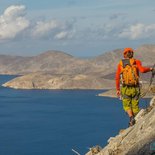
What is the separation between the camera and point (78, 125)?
403 ft

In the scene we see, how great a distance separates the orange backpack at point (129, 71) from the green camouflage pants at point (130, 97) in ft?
1.12

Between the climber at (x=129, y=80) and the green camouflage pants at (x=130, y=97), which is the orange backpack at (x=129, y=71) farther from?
the green camouflage pants at (x=130, y=97)

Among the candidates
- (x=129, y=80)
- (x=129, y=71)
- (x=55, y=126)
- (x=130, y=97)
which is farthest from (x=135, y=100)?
(x=55, y=126)

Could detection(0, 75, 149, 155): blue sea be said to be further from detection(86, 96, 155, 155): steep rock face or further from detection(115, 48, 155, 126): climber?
detection(86, 96, 155, 155): steep rock face

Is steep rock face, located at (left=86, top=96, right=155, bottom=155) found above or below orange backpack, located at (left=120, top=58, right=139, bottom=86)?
below

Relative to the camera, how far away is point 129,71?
36.0 feet

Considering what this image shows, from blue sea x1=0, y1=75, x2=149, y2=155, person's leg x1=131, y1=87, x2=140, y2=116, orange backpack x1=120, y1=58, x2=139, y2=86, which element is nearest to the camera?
orange backpack x1=120, y1=58, x2=139, y2=86

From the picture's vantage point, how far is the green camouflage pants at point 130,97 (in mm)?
11480

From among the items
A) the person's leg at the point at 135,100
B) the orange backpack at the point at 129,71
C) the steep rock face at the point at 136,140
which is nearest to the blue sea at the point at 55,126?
the person's leg at the point at 135,100

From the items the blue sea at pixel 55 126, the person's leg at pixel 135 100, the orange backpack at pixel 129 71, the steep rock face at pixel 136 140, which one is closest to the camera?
the steep rock face at pixel 136 140

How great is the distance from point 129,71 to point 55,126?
114616 mm

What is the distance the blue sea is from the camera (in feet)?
301

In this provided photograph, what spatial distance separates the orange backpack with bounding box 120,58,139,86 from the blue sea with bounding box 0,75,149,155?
54.0 metres

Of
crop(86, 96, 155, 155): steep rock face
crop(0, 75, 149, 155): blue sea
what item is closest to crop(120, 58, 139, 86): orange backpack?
crop(86, 96, 155, 155): steep rock face
